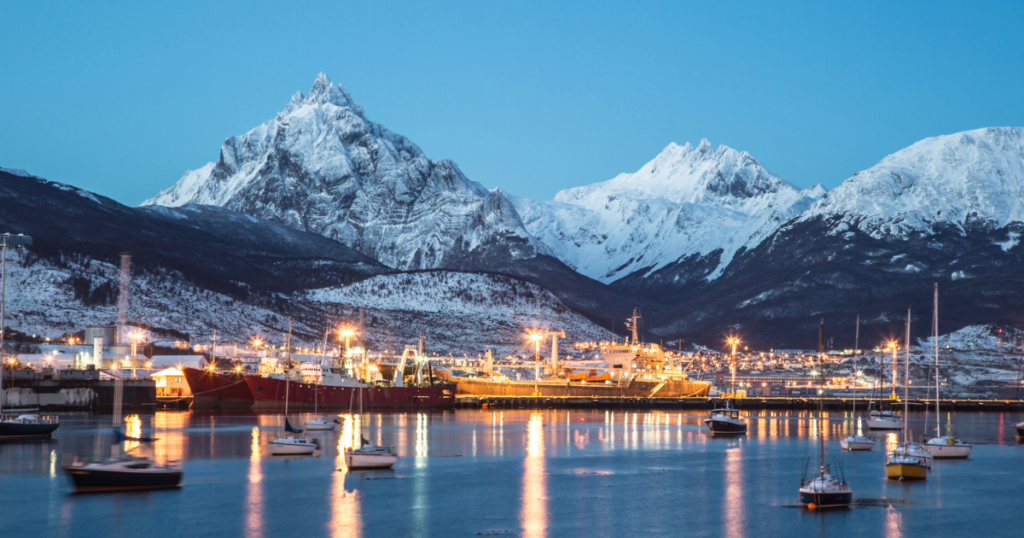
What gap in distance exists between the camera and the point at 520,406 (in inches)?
5758

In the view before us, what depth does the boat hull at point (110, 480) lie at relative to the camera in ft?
Result: 168

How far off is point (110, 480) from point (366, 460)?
1526 centimetres

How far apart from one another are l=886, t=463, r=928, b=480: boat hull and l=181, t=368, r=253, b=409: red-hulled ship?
286ft

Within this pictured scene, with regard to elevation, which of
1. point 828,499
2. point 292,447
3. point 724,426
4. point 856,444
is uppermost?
point 828,499

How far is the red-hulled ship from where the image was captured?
127 metres

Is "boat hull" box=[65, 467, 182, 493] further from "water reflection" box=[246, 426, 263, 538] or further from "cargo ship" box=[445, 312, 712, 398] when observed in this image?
"cargo ship" box=[445, 312, 712, 398]

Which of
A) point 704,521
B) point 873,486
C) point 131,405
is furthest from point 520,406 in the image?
point 704,521

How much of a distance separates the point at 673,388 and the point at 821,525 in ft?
374

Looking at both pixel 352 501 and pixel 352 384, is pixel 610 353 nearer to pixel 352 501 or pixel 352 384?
pixel 352 384

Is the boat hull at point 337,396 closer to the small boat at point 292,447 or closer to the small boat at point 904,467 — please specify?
the small boat at point 292,447

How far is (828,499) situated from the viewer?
4912cm

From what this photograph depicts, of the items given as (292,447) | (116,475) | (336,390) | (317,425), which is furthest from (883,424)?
(116,475)

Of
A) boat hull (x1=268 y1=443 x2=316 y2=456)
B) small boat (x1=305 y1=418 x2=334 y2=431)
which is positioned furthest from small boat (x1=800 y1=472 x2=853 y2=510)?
small boat (x1=305 y1=418 x2=334 y2=431)

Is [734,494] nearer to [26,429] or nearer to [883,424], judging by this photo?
[26,429]
